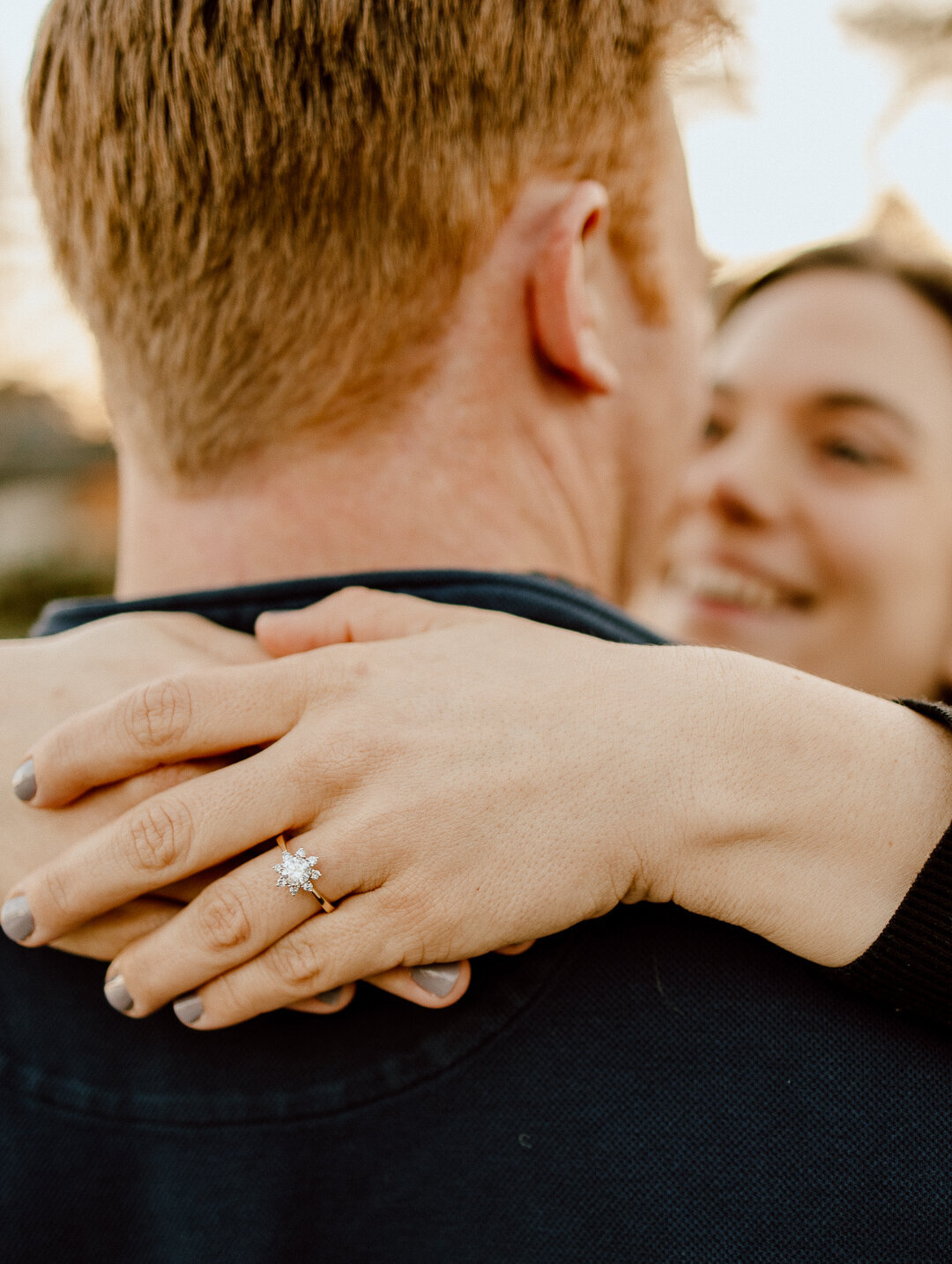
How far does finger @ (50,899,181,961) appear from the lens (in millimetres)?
917

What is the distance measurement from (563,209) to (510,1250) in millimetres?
1154

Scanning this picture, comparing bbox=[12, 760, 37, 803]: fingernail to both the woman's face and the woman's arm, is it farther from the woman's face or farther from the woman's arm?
the woman's face

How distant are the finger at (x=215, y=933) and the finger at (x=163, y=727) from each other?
12cm

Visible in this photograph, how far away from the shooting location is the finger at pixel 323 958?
2.77 feet

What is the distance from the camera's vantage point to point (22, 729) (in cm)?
97

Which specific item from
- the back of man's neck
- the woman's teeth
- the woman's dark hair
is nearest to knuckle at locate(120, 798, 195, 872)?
the back of man's neck

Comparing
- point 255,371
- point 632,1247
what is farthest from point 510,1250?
point 255,371

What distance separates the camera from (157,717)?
2.83 ft

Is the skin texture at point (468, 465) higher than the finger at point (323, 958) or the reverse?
higher

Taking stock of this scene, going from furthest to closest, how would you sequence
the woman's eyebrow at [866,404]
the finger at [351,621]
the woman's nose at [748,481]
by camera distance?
1. the woman's nose at [748,481]
2. the woman's eyebrow at [866,404]
3. the finger at [351,621]

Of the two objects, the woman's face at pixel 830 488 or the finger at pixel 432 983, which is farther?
the woman's face at pixel 830 488

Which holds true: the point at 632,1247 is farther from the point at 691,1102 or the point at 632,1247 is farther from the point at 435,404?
the point at 435,404

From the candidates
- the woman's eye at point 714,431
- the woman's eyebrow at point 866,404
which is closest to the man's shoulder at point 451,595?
the woman's eyebrow at point 866,404

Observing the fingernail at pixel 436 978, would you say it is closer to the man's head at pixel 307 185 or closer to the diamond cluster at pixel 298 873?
the diamond cluster at pixel 298 873
